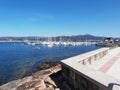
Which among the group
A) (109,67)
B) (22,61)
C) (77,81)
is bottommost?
(22,61)

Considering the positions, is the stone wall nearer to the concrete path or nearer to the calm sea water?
the concrete path

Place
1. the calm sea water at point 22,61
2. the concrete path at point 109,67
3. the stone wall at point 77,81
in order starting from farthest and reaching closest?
the calm sea water at point 22,61 < the concrete path at point 109,67 < the stone wall at point 77,81

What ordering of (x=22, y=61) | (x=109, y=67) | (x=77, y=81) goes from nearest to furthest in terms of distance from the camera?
→ (x=77, y=81), (x=109, y=67), (x=22, y=61)

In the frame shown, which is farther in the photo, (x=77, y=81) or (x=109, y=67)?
(x=109, y=67)

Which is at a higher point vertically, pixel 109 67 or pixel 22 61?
pixel 109 67

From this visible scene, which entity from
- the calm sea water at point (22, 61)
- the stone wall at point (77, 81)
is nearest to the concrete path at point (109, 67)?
the stone wall at point (77, 81)

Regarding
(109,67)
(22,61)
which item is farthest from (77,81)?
(22,61)

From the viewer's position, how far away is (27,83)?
28.0ft

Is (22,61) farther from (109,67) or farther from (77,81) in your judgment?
(77,81)

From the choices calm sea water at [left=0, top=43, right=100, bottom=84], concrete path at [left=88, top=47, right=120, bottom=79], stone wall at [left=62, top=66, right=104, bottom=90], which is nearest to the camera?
stone wall at [left=62, top=66, right=104, bottom=90]

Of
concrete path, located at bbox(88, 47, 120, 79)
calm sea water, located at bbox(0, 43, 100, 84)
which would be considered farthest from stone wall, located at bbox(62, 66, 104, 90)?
calm sea water, located at bbox(0, 43, 100, 84)

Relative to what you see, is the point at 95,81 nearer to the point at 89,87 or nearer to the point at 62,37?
the point at 89,87

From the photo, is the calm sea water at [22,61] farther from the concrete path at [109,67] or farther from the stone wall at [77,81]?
the stone wall at [77,81]

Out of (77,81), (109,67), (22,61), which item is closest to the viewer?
(77,81)
